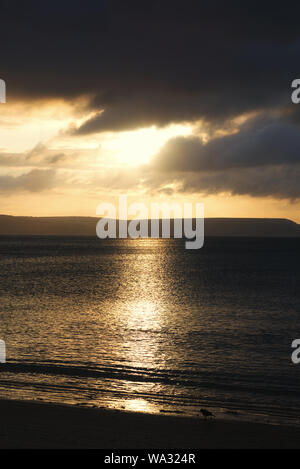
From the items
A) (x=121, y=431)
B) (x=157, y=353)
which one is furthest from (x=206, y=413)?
(x=157, y=353)

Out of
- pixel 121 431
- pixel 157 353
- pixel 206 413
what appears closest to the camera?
pixel 121 431

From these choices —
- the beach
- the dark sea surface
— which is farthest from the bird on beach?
the dark sea surface

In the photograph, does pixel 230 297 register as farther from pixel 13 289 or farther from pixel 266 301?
pixel 13 289

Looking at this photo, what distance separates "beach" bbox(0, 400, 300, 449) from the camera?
16.0m

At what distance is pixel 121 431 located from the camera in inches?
Result: 680

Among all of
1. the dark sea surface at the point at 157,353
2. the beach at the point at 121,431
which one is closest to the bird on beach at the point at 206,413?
the beach at the point at 121,431

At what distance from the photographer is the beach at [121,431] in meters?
16.0

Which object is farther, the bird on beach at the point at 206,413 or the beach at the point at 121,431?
the bird on beach at the point at 206,413

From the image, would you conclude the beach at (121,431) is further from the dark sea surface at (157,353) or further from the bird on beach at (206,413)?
the dark sea surface at (157,353)

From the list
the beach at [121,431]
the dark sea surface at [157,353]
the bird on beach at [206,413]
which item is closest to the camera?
the beach at [121,431]

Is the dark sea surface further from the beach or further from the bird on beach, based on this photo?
the beach

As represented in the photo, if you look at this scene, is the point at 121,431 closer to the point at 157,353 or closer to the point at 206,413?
the point at 206,413

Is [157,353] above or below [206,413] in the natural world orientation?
above
